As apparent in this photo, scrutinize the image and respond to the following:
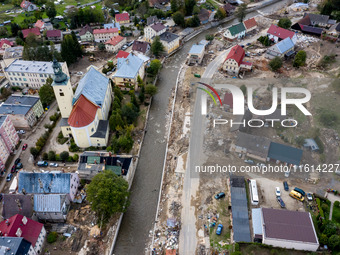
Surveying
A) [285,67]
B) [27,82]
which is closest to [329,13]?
[285,67]

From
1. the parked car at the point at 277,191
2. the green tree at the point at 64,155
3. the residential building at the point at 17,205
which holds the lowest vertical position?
the parked car at the point at 277,191

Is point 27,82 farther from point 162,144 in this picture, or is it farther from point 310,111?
point 310,111

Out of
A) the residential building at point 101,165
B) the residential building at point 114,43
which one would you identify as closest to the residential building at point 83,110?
the residential building at point 101,165

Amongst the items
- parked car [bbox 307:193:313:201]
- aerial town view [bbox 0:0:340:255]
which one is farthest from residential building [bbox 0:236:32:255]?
parked car [bbox 307:193:313:201]

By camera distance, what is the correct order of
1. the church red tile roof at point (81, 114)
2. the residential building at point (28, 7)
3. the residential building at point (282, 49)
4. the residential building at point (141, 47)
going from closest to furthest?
the church red tile roof at point (81, 114) → the residential building at point (282, 49) → the residential building at point (141, 47) → the residential building at point (28, 7)

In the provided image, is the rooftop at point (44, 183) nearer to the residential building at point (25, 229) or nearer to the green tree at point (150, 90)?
the residential building at point (25, 229)

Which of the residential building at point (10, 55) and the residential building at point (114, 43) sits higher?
the residential building at point (10, 55)
